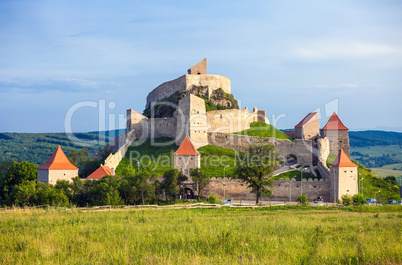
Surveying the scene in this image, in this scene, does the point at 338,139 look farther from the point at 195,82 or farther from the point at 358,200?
the point at 195,82

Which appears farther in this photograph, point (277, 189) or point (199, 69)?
point (199, 69)

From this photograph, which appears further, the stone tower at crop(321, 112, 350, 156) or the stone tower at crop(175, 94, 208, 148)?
the stone tower at crop(321, 112, 350, 156)

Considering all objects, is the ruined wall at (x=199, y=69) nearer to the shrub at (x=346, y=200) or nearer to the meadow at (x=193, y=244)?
the shrub at (x=346, y=200)

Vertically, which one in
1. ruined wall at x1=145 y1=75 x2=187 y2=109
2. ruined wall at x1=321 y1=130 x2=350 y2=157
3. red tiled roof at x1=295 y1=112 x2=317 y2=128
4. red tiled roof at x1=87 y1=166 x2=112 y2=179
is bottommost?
red tiled roof at x1=87 y1=166 x2=112 y2=179

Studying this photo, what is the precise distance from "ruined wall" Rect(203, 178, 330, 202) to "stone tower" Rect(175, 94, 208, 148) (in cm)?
1037

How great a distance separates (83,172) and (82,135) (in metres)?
125

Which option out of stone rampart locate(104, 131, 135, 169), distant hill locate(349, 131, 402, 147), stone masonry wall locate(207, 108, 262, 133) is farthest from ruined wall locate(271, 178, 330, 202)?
distant hill locate(349, 131, 402, 147)

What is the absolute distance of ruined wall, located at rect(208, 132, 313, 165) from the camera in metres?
50.4

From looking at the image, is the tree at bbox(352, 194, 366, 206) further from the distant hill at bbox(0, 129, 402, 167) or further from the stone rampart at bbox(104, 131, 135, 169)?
the distant hill at bbox(0, 129, 402, 167)

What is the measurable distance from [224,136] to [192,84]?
1500cm

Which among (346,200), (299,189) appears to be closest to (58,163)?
(299,189)

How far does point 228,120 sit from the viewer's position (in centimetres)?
5806

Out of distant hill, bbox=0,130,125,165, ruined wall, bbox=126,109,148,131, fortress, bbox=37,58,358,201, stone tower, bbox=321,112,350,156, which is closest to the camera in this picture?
fortress, bbox=37,58,358,201

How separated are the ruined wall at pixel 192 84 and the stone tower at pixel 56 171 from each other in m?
28.8
